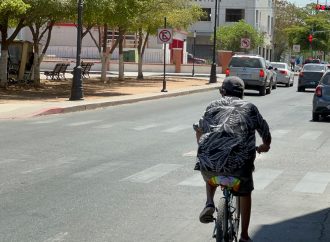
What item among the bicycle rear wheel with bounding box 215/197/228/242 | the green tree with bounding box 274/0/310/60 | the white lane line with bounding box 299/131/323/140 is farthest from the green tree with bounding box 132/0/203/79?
the green tree with bounding box 274/0/310/60

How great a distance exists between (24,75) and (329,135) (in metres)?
21.7

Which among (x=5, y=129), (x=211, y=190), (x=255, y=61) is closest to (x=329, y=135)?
(x=5, y=129)

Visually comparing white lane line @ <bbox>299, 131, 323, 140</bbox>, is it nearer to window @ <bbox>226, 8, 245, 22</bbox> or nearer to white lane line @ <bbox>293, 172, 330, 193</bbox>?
white lane line @ <bbox>293, 172, 330, 193</bbox>

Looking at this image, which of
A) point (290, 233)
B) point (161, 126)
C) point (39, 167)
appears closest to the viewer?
point (290, 233)

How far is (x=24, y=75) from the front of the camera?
117ft

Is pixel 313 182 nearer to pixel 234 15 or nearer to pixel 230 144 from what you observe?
pixel 230 144

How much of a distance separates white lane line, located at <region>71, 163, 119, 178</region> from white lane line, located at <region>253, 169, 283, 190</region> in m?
2.27

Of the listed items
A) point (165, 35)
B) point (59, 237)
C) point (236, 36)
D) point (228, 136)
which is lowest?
point (59, 237)

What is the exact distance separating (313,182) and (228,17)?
8117cm

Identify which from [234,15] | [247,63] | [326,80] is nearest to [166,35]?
[247,63]

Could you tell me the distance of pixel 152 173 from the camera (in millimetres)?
10984

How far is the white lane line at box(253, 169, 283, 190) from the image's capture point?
33.4ft

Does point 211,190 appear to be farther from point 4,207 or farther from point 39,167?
point 39,167

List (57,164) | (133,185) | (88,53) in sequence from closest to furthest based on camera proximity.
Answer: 1. (133,185)
2. (57,164)
3. (88,53)
